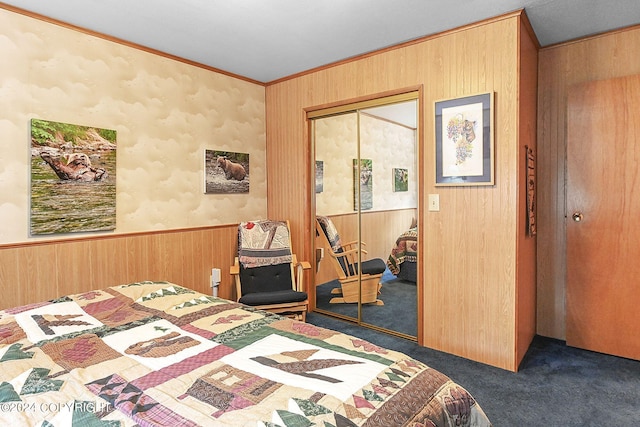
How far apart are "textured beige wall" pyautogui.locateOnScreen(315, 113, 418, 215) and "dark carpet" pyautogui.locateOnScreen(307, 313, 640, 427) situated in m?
1.33

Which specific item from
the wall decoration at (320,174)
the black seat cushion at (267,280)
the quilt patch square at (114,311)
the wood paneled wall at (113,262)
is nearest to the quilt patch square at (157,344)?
the quilt patch square at (114,311)

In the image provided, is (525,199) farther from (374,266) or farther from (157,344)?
(157,344)

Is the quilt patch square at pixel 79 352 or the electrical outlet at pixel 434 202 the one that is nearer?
the quilt patch square at pixel 79 352

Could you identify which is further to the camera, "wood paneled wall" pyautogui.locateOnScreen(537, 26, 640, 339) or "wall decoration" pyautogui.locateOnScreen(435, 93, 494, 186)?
"wood paneled wall" pyautogui.locateOnScreen(537, 26, 640, 339)

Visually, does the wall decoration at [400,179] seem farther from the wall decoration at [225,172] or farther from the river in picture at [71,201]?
the river in picture at [71,201]

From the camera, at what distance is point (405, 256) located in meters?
3.37

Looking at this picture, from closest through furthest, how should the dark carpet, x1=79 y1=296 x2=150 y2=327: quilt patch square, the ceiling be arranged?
x1=79 y1=296 x2=150 y2=327: quilt patch square < the dark carpet < the ceiling

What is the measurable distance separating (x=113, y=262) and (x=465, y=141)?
2936 millimetres

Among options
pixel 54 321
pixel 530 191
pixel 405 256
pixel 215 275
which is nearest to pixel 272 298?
pixel 215 275

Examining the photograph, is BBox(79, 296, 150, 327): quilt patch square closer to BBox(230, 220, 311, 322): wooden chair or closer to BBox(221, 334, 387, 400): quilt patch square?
BBox(221, 334, 387, 400): quilt patch square

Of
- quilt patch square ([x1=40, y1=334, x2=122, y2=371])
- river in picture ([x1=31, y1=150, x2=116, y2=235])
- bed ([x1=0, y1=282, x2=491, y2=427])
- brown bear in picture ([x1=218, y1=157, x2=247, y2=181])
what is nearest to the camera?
bed ([x1=0, y1=282, x2=491, y2=427])

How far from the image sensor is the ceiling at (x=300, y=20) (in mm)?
2516

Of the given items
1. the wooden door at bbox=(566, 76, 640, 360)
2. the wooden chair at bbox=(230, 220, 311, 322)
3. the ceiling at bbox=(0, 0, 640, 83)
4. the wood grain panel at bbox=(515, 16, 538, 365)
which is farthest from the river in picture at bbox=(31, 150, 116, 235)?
the wooden door at bbox=(566, 76, 640, 360)

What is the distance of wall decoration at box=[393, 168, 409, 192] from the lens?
3.30 m
